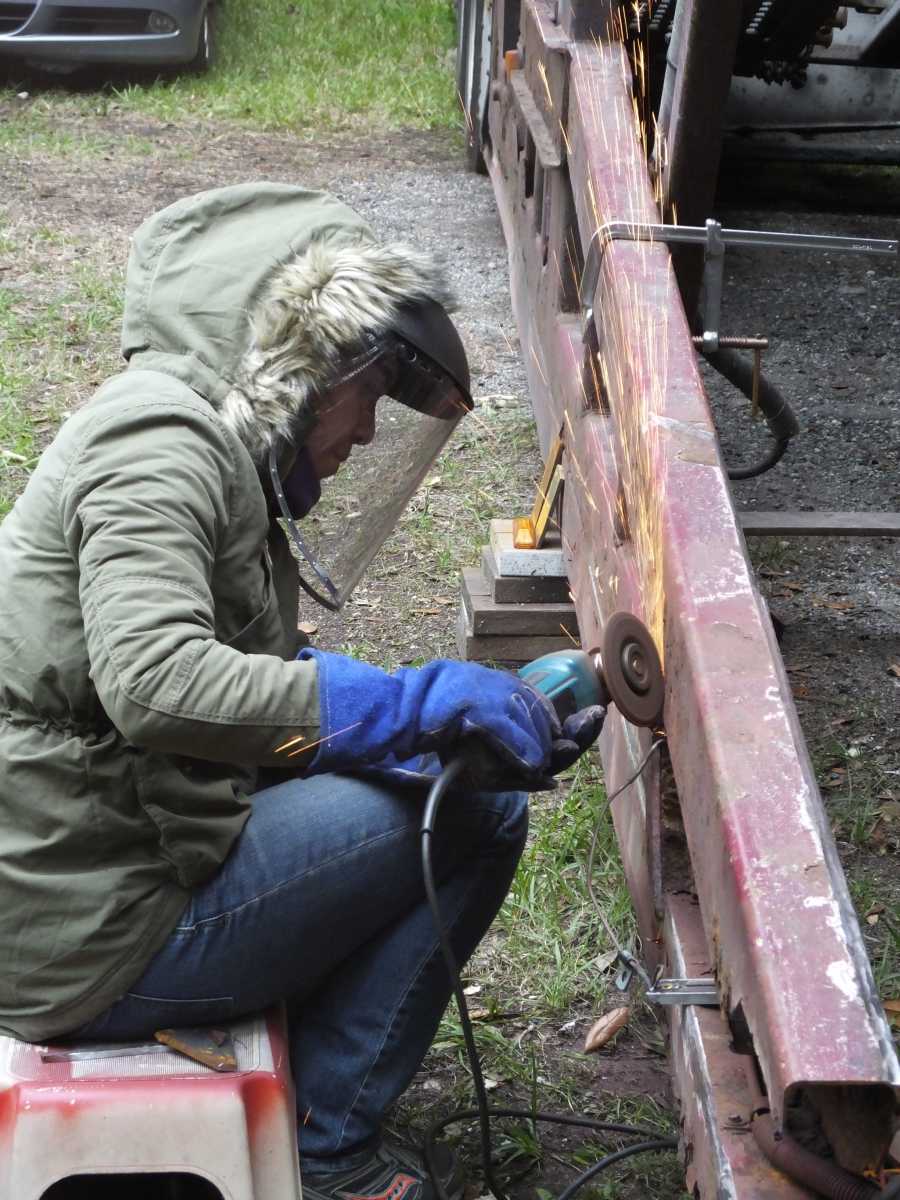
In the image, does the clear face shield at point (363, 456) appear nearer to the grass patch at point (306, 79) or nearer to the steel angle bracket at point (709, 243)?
the steel angle bracket at point (709, 243)

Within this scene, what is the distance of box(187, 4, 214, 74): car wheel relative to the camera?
31.6ft

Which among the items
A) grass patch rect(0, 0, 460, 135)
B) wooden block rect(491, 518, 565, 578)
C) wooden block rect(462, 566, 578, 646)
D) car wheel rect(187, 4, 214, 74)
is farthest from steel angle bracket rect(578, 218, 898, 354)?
car wheel rect(187, 4, 214, 74)

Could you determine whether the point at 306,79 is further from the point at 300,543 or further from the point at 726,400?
the point at 300,543

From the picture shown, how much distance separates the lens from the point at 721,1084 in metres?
2.15

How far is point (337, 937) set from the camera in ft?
Result: 8.05

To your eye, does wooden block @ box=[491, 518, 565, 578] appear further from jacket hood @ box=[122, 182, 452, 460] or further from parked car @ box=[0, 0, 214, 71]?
parked car @ box=[0, 0, 214, 71]

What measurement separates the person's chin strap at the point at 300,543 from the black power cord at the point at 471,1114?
459 mm

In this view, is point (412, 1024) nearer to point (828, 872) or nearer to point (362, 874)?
point (362, 874)

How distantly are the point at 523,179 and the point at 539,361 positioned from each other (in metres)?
0.82

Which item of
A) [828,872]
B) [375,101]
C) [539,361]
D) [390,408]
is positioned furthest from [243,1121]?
[375,101]

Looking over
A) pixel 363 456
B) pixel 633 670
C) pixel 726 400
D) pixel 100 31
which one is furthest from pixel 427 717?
pixel 100 31

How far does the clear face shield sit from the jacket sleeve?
0.23 meters

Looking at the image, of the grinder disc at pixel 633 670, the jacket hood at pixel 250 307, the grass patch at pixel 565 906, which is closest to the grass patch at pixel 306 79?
the grass patch at pixel 565 906

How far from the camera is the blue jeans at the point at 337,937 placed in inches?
90.6
